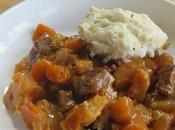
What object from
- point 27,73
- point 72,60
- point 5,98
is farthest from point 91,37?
point 5,98

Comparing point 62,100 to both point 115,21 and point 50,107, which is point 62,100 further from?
point 115,21

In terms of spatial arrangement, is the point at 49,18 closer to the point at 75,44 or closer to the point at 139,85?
the point at 75,44

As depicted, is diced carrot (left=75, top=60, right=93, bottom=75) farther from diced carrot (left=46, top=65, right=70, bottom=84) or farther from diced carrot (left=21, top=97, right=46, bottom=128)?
diced carrot (left=21, top=97, right=46, bottom=128)

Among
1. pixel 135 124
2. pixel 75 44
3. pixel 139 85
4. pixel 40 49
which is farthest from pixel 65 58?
pixel 135 124

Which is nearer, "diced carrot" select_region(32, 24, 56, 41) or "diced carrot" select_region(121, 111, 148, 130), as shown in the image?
"diced carrot" select_region(121, 111, 148, 130)

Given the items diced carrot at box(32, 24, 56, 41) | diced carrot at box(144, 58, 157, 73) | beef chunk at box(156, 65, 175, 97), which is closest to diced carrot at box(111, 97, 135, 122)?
beef chunk at box(156, 65, 175, 97)

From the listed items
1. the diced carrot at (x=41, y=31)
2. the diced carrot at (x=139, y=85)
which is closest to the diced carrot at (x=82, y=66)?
the diced carrot at (x=139, y=85)

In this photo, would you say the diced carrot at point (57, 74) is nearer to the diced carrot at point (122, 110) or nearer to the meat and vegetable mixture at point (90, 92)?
the meat and vegetable mixture at point (90, 92)
